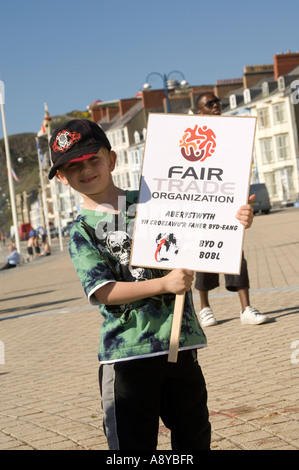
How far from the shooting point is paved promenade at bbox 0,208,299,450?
4383 millimetres

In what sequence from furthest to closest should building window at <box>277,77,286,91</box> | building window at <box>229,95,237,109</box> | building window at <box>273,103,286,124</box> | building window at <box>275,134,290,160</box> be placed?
1. building window at <box>229,95,237,109</box>
2. building window at <box>275,134,290,160</box>
3. building window at <box>273,103,286,124</box>
4. building window at <box>277,77,286,91</box>

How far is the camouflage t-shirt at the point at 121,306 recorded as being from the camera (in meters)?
2.88

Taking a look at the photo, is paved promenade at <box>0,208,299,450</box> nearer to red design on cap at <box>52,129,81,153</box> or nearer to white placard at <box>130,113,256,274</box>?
white placard at <box>130,113,256,274</box>

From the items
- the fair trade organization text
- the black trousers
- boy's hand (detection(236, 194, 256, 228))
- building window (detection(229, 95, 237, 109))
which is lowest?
the black trousers

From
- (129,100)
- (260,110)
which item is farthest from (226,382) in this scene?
(129,100)

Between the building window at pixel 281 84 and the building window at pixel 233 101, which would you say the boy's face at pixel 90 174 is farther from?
the building window at pixel 233 101

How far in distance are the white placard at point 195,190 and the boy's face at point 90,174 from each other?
0.17 metres

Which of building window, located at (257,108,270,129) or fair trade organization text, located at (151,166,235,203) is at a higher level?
building window, located at (257,108,270,129)

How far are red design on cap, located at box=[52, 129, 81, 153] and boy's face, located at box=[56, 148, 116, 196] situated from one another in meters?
0.08

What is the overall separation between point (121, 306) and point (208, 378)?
9.78 feet

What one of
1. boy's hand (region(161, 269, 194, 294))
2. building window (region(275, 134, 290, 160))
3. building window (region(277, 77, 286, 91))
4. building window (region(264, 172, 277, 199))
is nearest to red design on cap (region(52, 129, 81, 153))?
boy's hand (region(161, 269, 194, 294))

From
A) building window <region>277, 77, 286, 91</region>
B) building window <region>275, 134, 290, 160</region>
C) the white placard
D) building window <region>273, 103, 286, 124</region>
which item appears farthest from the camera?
building window <region>275, 134, 290, 160</region>

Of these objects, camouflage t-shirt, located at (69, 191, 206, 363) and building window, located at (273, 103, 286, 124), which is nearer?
camouflage t-shirt, located at (69, 191, 206, 363)
